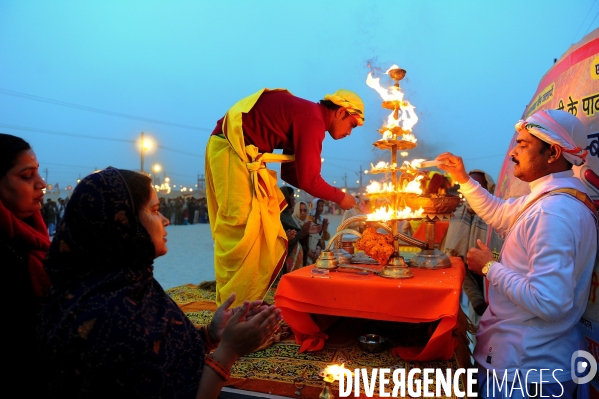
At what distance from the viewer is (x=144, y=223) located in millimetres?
1440

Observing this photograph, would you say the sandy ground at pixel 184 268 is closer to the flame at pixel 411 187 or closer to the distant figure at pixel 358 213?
the distant figure at pixel 358 213

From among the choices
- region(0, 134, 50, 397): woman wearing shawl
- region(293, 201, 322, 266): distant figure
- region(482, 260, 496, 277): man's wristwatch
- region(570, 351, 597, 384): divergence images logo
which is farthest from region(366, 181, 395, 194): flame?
region(293, 201, 322, 266): distant figure

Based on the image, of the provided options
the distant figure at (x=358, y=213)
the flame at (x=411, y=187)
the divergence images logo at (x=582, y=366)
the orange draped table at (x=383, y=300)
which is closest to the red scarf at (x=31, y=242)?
the orange draped table at (x=383, y=300)

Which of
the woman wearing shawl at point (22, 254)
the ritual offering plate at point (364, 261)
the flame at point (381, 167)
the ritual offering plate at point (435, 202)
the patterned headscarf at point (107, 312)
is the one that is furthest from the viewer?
the ritual offering plate at point (364, 261)

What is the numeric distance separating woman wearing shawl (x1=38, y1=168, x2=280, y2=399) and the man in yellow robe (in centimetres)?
157

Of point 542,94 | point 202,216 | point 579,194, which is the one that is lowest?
point 202,216

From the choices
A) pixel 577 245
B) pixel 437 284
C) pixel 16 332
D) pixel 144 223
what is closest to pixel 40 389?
pixel 16 332

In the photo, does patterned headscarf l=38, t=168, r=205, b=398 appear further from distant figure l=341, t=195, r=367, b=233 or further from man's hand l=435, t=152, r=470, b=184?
man's hand l=435, t=152, r=470, b=184

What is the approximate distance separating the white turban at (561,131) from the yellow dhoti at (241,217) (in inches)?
74.9

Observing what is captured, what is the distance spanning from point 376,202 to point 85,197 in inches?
91.4

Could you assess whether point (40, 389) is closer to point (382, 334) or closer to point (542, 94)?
point (382, 334)

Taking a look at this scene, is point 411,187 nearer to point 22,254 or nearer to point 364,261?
point 364,261

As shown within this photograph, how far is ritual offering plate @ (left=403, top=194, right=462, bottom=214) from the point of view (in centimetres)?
287

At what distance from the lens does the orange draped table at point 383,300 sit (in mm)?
2209
